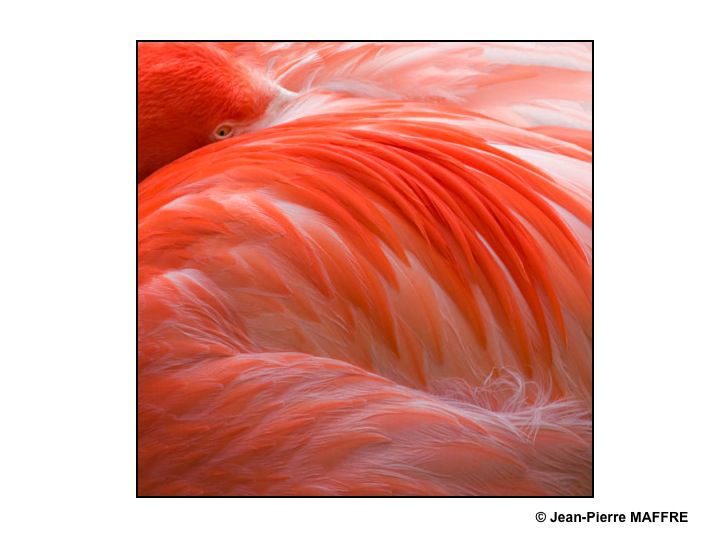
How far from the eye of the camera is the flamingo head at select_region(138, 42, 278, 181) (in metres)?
1.53

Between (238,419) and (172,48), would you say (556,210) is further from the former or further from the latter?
(172,48)

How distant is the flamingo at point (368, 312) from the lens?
143 cm

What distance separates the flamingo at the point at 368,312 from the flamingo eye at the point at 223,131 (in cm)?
7

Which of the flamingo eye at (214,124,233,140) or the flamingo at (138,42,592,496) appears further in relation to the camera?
the flamingo eye at (214,124,233,140)

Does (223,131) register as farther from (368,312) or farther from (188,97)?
(368,312)

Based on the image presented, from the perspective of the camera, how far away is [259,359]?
1.43 m

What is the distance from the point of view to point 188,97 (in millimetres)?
1536

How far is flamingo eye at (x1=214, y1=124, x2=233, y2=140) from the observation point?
61.8 inches
